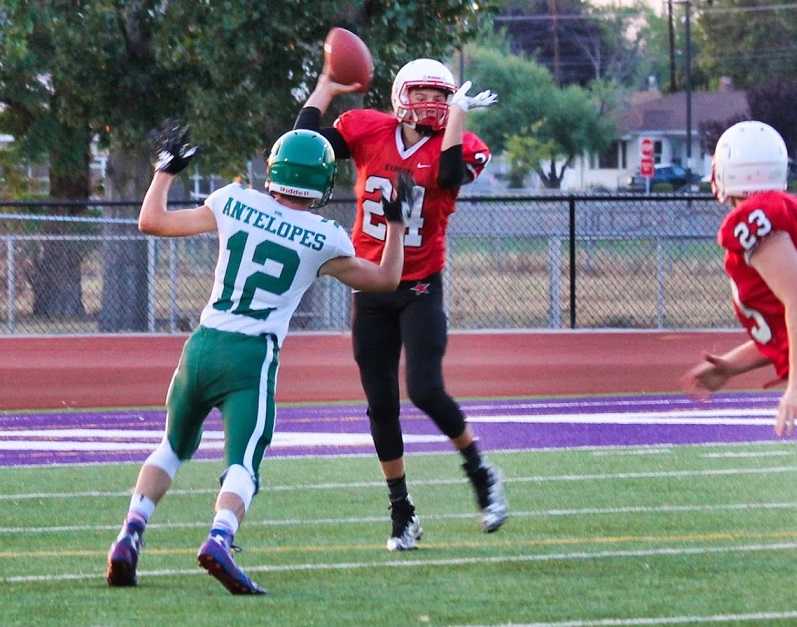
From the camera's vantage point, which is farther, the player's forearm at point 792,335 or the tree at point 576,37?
the tree at point 576,37

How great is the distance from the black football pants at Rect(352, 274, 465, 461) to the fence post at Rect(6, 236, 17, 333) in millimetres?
11354

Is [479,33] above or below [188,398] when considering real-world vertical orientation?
above

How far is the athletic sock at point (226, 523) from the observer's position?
5.81 m

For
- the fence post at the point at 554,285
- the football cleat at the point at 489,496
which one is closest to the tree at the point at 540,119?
the fence post at the point at 554,285

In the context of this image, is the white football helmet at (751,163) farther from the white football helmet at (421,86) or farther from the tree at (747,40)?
the tree at (747,40)

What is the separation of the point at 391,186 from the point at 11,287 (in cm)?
1149

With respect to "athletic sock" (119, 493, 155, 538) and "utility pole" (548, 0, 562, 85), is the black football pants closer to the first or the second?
"athletic sock" (119, 493, 155, 538)

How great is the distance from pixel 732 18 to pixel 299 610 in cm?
7752

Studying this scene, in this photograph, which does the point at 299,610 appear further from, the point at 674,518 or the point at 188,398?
the point at 674,518

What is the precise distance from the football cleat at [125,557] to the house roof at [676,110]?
6572 centimetres

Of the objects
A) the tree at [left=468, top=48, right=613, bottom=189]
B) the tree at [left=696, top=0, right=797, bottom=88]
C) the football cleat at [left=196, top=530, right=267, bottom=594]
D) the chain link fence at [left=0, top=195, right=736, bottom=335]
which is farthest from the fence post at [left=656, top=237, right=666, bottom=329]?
the tree at [left=696, top=0, right=797, bottom=88]

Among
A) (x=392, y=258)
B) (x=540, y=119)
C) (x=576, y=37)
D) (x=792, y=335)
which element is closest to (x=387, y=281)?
(x=392, y=258)

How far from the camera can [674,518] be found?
7.75 meters

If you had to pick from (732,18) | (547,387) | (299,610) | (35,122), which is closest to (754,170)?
(299,610)
